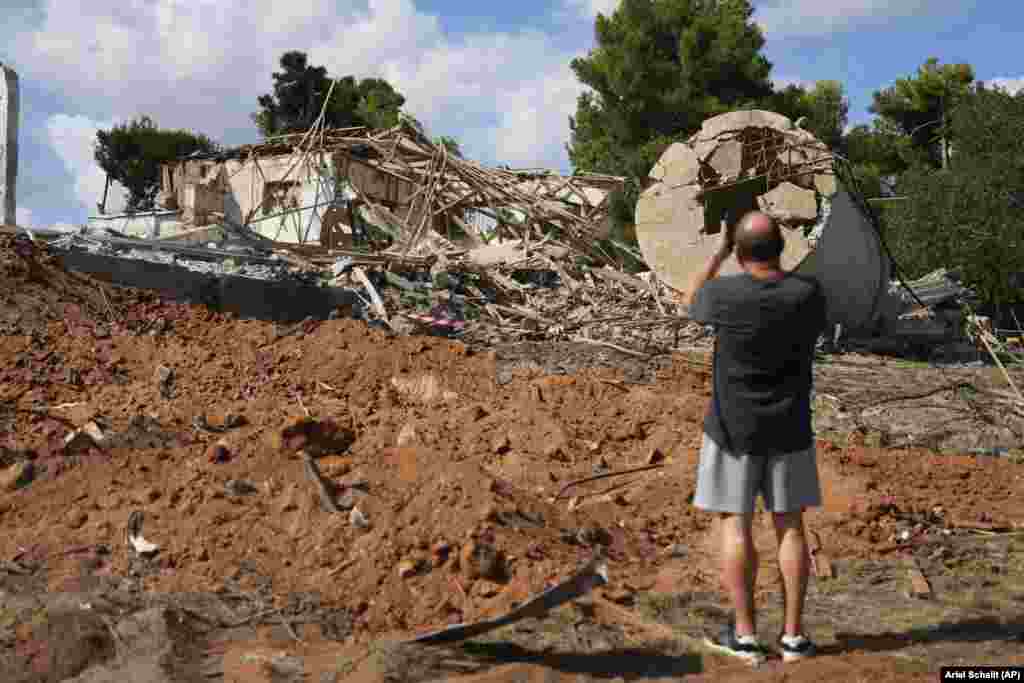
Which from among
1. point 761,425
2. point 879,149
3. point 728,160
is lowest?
point 761,425

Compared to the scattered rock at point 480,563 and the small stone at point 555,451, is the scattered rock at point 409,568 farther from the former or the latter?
the small stone at point 555,451

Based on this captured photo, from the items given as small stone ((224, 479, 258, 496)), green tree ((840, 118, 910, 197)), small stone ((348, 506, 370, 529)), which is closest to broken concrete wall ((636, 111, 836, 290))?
small stone ((224, 479, 258, 496))

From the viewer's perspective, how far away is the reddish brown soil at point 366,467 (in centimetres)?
446

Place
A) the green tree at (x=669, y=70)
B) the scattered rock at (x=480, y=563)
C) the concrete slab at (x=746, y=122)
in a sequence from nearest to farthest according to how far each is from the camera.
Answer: the scattered rock at (x=480, y=563), the concrete slab at (x=746, y=122), the green tree at (x=669, y=70)

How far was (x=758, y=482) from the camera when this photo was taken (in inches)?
143

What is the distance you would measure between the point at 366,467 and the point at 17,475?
1733 mm

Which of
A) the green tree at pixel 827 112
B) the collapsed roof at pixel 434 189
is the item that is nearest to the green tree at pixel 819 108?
the green tree at pixel 827 112

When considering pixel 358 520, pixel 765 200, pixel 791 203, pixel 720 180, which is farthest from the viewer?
pixel 720 180

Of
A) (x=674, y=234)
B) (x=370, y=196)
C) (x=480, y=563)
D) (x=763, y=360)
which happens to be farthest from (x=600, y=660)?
(x=370, y=196)

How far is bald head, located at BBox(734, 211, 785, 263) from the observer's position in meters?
3.60

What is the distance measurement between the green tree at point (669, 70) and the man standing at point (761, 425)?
23503 mm

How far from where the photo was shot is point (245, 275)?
10.4 meters

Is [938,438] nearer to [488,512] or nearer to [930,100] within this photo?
[488,512]

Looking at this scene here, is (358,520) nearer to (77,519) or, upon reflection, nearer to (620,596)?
(620,596)
